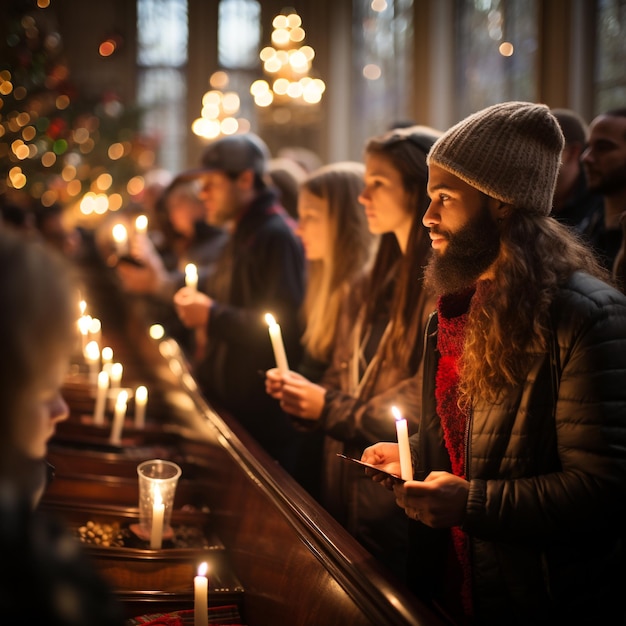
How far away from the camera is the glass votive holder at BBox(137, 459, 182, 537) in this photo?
8.39 feet

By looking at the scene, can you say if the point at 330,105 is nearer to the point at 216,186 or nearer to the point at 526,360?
the point at 216,186

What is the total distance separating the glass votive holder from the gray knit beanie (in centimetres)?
133

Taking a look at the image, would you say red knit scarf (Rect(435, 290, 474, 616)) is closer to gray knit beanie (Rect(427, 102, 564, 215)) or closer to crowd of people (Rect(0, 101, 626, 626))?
crowd of people (Rect(0, 101, 626, 626))

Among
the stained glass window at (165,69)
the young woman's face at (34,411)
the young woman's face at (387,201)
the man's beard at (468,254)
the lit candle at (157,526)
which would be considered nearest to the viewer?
the young woman's face at (34,411)

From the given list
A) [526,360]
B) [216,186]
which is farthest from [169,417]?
[526,360]

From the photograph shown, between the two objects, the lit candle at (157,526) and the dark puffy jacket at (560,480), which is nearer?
the dark puffy jacket at (560,480)

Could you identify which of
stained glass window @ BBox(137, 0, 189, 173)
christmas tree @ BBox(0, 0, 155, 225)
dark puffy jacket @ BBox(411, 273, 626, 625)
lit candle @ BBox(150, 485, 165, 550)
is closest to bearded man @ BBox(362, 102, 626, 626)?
dark puffy jacket @ BBox(411, 273, 626, 625)

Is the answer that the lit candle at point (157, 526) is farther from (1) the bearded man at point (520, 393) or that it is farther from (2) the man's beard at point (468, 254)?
(2) the man's beard at point (468, 254)

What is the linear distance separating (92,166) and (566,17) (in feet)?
18.1

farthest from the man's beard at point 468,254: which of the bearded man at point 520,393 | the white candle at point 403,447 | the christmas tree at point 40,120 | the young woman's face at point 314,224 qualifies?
the christmas tree at point 40,120

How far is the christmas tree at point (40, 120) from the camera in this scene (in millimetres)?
6262

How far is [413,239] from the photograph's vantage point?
8.71 ft

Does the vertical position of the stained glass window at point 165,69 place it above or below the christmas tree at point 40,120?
above

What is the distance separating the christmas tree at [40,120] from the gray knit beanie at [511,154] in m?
5.22
